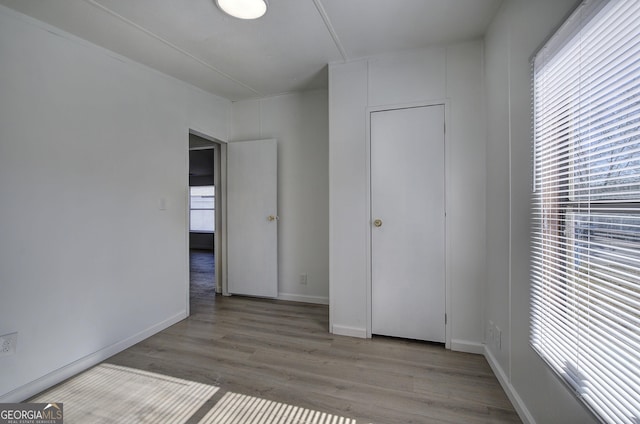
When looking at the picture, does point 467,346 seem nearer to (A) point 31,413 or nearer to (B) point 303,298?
(B) point 303,298

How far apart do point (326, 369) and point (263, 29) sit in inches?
104

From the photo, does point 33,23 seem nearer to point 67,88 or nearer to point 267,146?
point 67,88

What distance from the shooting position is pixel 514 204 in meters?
1.66

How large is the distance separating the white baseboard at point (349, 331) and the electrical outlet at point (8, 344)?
2291mm

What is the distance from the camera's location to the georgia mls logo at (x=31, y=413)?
158cm

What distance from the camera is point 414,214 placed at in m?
2.46

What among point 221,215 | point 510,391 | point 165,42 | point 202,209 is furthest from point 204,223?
point 510,391

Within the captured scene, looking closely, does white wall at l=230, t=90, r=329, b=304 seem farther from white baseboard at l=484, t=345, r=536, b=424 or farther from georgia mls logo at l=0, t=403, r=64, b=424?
georgia mls logo at l=0, t=403, r=64, b=424

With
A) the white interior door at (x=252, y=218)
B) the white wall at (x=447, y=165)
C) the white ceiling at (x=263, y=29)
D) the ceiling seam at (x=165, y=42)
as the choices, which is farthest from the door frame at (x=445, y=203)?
the ceiling seam at (x=165, y=42)

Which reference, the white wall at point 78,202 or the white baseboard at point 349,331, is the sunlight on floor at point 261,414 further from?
the white wall at point 78,202

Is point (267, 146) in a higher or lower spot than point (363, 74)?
lower

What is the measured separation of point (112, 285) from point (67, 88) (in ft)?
5.17

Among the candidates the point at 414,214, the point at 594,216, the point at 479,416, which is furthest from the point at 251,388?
the point at 594,216

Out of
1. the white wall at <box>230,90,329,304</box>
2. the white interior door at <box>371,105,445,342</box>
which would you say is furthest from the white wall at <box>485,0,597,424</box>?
the white wall at <box>230,90,329,304</box>
